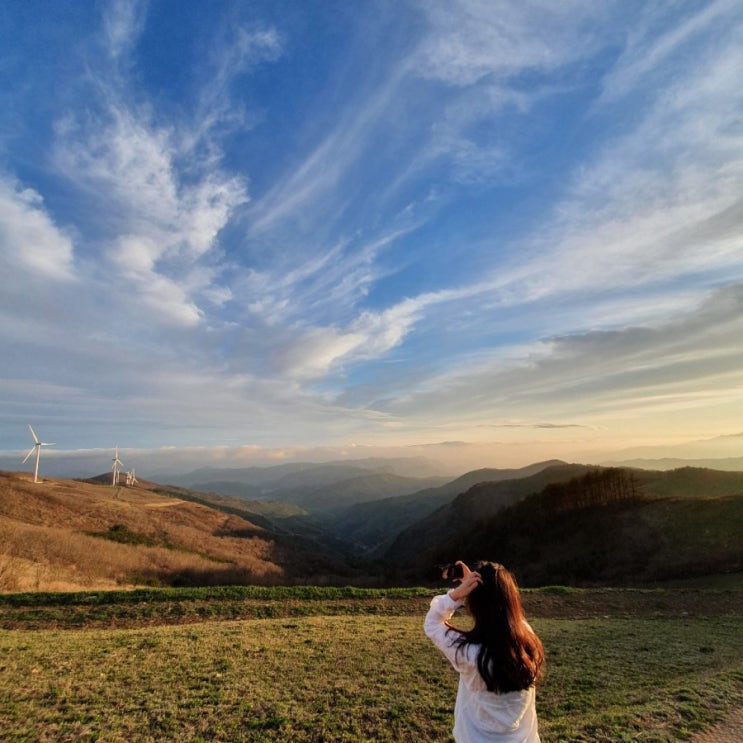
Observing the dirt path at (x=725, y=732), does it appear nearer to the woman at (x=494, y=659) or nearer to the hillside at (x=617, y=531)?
the woman at (x=494, y=659)

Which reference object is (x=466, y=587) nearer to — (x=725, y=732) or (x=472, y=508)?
(x=725, y=732)

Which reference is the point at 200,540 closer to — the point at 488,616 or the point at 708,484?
the point at 488,616

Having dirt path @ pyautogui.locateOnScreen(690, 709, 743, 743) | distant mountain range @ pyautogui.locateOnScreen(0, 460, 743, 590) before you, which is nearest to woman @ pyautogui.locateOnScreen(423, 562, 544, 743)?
dirt path @ pyautogui.locateOnScreen(690, 709, 743, 743)

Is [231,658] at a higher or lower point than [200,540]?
higher

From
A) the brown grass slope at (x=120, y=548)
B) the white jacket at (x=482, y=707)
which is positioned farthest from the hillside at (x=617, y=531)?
the white jacket at (x=482, y=707)

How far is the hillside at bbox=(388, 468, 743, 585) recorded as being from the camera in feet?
126

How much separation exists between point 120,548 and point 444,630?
4991 centimetres

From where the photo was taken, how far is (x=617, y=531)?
51.3m

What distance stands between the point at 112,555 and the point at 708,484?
9021cm

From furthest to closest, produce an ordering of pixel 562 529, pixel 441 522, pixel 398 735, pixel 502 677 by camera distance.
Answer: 1. pixel 441 522
2. pixel 562 529
3. pixel 398 735
4. pixel 502 677

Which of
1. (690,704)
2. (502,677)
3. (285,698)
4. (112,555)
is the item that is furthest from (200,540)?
(502,677)

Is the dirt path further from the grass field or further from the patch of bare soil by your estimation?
the patch of bare soil

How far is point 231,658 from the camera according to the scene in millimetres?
13500

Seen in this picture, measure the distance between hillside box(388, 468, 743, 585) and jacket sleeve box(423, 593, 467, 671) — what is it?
1587 inches
